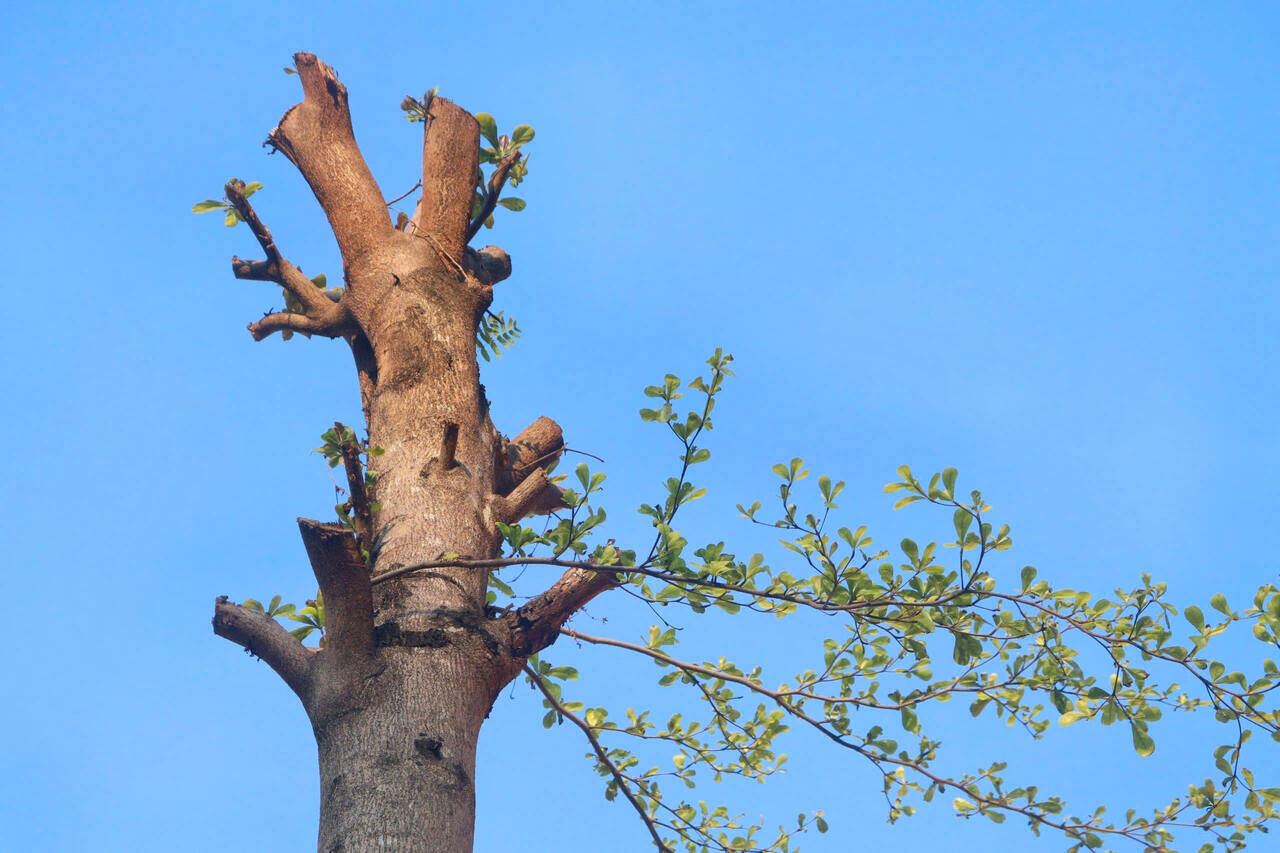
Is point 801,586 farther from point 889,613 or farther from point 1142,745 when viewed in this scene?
point 1142,745

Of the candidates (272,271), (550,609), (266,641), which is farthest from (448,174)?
(266,641)

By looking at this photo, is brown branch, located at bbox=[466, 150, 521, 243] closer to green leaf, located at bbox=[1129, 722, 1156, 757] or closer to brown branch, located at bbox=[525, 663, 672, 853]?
brown branch, located at bbox=[525, 663, 672, 853]

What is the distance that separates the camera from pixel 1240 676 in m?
3.33

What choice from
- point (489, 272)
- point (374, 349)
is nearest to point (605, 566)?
point (374, 349)

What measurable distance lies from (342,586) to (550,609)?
953 mm

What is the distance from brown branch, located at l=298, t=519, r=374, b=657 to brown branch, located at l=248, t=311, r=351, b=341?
2.42 metres

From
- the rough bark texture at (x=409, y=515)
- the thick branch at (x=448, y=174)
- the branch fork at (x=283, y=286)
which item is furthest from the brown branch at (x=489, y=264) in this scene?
the branch fork at (x=283, y=286)

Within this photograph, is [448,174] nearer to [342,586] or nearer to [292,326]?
[292,326]

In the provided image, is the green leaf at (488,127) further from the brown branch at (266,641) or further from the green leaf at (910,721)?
the green leaf at (910,721)

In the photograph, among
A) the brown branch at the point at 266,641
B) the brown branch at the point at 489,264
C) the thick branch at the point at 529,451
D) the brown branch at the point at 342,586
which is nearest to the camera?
the brown branch at the point at 342,586

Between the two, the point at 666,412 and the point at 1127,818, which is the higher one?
the point at 666,412

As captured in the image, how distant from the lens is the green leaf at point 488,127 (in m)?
5.49

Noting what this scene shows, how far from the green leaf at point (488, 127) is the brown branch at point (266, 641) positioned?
3.19 metres

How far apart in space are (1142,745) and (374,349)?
3702 millimetres
